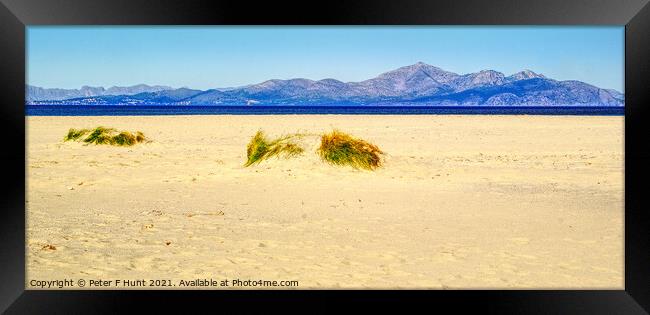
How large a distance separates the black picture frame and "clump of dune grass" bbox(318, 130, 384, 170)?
6879mm

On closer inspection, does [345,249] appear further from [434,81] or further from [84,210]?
[434,81]

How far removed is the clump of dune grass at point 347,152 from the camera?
11.0m

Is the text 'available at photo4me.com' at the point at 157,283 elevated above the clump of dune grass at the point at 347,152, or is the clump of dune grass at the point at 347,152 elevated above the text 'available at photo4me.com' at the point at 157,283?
the clump of dune grass at the point at 347,152

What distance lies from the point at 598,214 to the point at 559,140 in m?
11.9

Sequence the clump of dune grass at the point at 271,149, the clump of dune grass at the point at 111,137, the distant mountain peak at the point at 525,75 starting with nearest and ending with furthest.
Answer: the clump of dune grass at the point at 271,149 < the clump of dune grass at the point at 111,137 < the distant mountain peak at the point at 525,75

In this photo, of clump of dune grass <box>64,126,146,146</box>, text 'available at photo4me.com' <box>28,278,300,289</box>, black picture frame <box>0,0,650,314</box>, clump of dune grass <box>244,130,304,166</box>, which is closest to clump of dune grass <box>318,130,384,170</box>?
clump of dune grass <box>244,130,304,166</box>

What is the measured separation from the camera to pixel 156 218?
728 cm

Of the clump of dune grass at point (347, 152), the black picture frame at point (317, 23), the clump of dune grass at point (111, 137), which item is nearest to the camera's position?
the black picture frame at point (317, 23)

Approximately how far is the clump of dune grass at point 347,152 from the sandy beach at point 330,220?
0.64ft

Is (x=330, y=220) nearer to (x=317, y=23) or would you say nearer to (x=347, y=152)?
(x=317, y=23)

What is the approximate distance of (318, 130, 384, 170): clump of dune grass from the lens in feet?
36.1

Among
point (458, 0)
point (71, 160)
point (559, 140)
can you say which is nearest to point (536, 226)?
point (458, 0)

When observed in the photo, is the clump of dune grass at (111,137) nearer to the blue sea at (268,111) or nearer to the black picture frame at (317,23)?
the black picture frame at (317,23)

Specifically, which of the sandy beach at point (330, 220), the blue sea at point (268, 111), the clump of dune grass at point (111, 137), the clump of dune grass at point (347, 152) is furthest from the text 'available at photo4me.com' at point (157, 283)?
the blue sea at point (268, 111)
